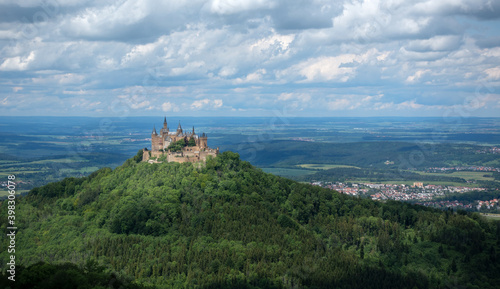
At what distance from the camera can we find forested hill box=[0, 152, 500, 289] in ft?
294

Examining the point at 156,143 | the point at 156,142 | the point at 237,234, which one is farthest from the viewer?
the point at 156,143

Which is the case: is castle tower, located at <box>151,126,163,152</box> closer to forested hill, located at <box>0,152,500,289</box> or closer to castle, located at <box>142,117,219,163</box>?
castle, located at <box>142,117,219,163</box>

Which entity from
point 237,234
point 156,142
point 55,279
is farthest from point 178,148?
point 55,279

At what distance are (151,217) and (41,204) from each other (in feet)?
126

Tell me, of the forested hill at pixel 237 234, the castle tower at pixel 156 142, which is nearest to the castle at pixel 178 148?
the castle tower at pixel 156 142

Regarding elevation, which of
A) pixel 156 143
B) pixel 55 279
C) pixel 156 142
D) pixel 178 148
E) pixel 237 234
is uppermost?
pixel 156 142

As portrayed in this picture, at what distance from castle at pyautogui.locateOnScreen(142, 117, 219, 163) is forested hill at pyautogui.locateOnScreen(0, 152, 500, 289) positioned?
342 cm

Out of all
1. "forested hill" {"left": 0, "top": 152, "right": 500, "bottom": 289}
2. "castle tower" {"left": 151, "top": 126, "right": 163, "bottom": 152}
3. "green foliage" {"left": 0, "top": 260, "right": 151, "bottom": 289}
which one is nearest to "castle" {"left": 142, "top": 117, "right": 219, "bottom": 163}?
"castle tower" {"left": 151, "top": 126, "right": 163, "bottom": 152}

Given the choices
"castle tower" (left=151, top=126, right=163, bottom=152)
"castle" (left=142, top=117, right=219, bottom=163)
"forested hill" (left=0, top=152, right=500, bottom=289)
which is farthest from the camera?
"castle tower" (left=151, top=126, right=163, bottom=152)

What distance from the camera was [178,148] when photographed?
13012 cm

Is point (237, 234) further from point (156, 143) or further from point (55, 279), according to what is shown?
point (55, 279)

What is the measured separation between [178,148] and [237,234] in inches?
1457

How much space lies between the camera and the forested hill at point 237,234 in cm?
8969

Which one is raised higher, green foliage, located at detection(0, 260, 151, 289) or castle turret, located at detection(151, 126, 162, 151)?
castle turret, located at detection(151, 126, 162, 151)
